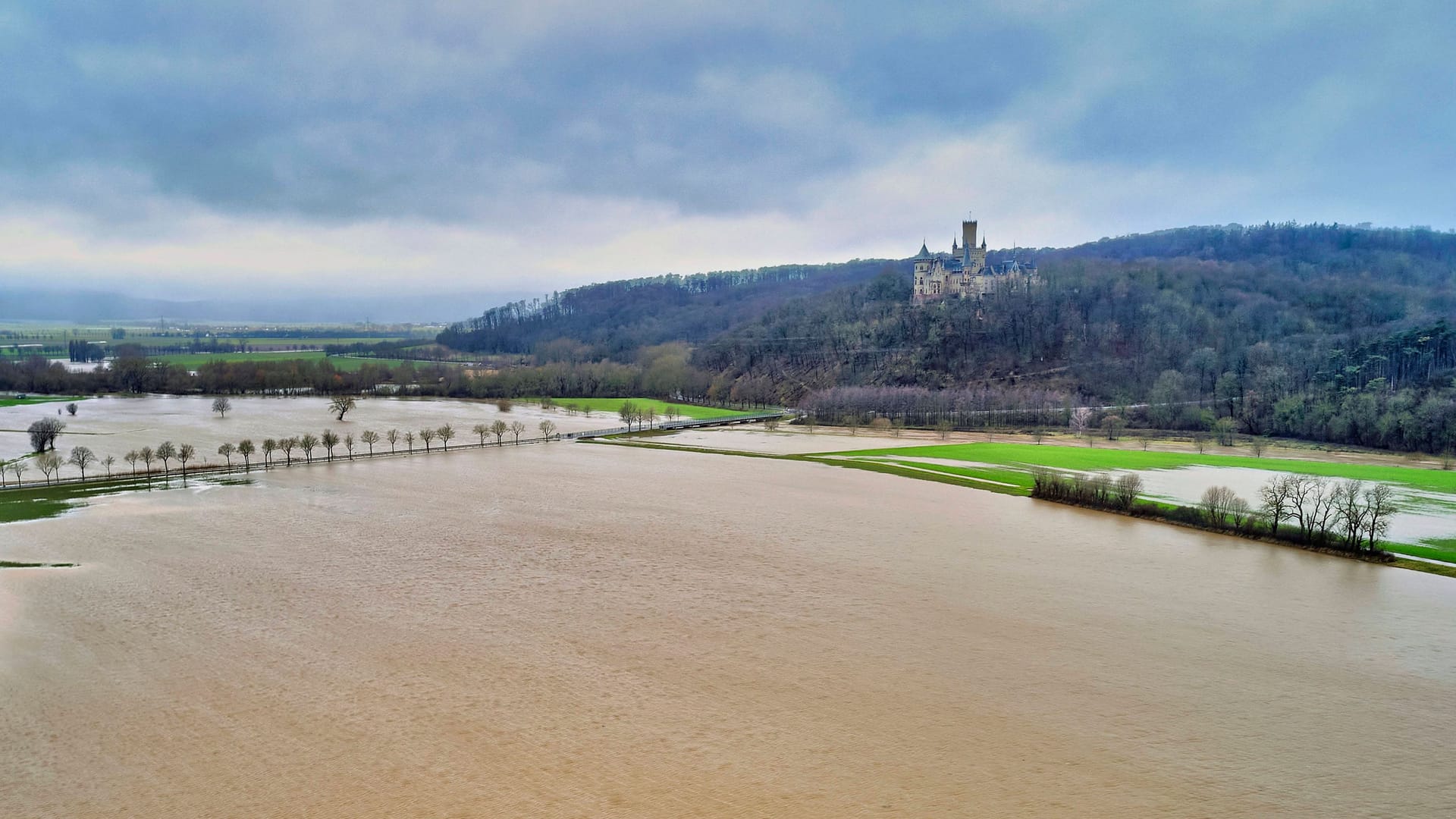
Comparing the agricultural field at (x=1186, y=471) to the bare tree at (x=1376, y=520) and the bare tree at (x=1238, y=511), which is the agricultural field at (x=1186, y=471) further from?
the bare tree at (x=1238, y=511)

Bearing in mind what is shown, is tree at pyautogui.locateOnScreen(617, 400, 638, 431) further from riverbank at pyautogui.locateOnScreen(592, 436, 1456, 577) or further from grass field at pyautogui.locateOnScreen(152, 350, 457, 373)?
grass field at pyautogui.locateOnScreen(152, 350, 457, 373)

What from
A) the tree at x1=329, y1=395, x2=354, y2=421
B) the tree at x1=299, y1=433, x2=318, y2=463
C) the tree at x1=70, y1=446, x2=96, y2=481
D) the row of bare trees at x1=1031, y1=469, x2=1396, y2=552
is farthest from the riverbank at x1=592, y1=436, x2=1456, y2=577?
the tree at x1=70, y1=446, x2=96, y2=481

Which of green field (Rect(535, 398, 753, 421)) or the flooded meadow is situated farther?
green field (Rect(535, 398, 753, 421))

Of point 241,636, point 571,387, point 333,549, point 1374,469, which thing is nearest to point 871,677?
point 241,636

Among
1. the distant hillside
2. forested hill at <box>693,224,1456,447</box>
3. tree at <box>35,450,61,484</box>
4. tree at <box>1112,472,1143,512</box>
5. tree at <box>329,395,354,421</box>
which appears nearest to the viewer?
tree at <box>1112,472,1143,512</box>

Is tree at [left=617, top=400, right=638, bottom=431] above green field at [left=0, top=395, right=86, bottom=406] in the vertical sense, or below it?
below

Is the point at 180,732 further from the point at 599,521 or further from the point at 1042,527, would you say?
the point at 1042,527

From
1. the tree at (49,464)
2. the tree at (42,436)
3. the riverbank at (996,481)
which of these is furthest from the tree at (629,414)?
the tree at (42,436)
